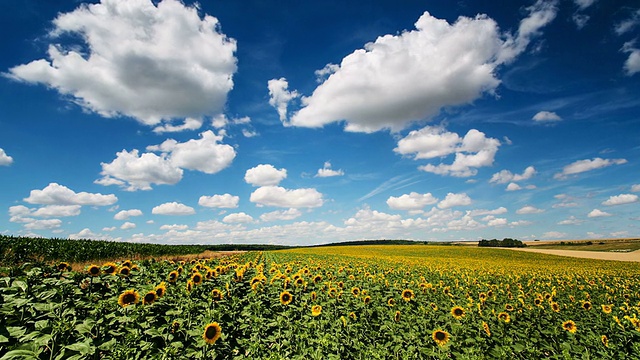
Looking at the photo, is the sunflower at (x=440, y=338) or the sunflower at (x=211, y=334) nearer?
the sunflower at (x=211, y=334)

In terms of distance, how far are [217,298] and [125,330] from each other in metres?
1.85

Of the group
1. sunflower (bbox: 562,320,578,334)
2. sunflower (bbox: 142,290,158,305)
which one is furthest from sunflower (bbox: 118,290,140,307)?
sunflower (bbox: 562,320,578,334)

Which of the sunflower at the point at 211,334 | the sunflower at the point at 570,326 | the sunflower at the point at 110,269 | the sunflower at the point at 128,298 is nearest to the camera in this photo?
the sunflower at the point at 211,334

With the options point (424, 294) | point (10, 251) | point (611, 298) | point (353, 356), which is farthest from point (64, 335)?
point (10, 251)

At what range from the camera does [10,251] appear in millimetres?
22141

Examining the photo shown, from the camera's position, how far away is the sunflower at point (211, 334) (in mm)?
4262

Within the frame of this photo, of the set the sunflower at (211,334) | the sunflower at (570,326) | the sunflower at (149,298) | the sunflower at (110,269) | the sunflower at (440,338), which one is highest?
the sunflower at (110,269)

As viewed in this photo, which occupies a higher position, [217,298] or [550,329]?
[217,298]

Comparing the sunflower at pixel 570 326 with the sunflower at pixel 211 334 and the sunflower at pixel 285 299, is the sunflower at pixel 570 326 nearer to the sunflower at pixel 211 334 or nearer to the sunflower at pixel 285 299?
the sunflower at pixel 285 299

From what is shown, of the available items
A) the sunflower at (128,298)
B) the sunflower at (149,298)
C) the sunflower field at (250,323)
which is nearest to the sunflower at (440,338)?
the sunflower field at (250,323)

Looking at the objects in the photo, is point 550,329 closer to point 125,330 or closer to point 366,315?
point 366,315

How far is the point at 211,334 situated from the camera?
434cm

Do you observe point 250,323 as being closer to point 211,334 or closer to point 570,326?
point 211,334

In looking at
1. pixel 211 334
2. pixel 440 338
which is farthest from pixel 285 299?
pixel 440 338
